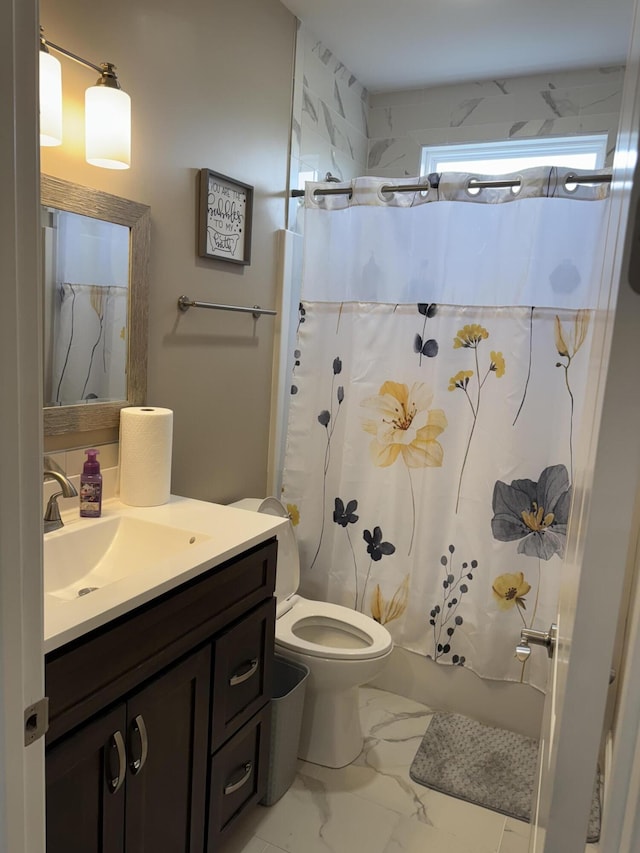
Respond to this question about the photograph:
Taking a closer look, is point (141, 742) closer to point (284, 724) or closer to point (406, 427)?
point (284, 724)

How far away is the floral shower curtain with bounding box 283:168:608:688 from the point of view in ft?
7.06

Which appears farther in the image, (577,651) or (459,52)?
(459,52)

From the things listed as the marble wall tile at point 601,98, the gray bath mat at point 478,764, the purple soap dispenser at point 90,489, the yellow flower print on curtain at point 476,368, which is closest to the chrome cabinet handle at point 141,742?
the purple soap dispenser at point 90,489

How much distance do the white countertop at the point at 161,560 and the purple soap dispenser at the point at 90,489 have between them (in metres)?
0.03

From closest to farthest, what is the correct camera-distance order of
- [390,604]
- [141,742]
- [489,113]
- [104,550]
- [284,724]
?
1. [141,742]
2. [104,550]
3. [284,724]
4. [390,604]
5. [489,113]

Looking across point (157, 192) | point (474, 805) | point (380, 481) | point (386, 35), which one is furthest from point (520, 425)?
point (386, 35)

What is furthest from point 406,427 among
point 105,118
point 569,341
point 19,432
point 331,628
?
point 19,432

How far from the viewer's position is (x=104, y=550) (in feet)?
5.26

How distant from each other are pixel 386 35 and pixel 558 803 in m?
2.60

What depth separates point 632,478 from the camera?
1.60 ft

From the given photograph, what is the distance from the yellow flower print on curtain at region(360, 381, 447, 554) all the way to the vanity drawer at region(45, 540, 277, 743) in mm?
895

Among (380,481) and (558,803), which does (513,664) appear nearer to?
(380,481)

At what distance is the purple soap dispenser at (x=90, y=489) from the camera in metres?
1.61

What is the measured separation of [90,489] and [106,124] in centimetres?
89
